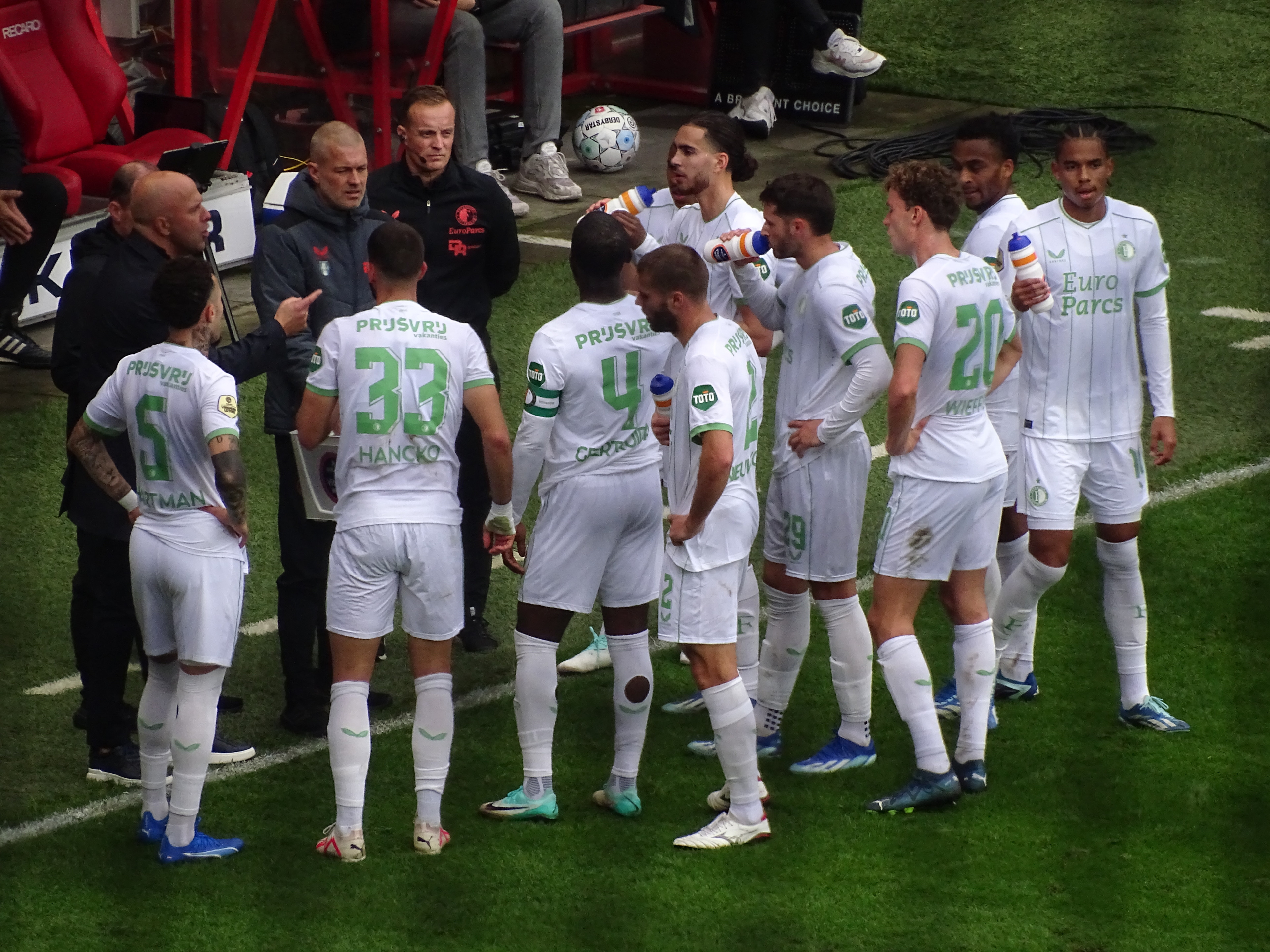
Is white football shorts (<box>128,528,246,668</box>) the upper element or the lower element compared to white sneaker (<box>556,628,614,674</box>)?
upper

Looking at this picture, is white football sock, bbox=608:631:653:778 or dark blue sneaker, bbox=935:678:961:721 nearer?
white football sock, bbox=608:631:653:778

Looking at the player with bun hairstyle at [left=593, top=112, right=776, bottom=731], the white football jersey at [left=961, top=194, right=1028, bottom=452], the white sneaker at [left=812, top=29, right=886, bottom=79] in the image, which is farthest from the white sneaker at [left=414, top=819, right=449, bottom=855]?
the white sneaker at [left=812, top=29, right=886, bottom=79]

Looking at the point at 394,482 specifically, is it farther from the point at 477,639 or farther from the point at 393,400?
the point at 477,639

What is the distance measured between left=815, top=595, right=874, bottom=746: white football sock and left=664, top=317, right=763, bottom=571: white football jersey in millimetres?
405

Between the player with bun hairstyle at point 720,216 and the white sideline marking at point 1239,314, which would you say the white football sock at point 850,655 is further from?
the white sideline marking at point 1239,314

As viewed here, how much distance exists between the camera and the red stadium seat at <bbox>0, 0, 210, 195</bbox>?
9062 millimetres

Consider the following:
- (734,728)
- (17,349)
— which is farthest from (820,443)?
(17,349)

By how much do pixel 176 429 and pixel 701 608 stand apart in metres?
1.43

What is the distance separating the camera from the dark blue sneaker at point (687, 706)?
5.71 m

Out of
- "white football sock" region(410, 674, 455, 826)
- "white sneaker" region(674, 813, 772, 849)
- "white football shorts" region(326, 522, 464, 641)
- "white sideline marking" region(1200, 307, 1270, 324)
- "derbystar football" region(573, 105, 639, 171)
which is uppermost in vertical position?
"derbystar football" region(573, 105, 639, 171)

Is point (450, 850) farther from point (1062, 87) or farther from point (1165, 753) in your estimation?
point (1062, 87)

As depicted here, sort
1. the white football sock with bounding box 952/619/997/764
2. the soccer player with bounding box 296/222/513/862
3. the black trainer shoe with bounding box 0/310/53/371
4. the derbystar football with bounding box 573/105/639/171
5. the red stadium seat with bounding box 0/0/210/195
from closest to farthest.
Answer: the soccer player with bounding box 296/222/513/862 → the white football sock with bounding box 952/619/997/764 → the black trainer shoe with bounding box 0/310/53/371 → the red stadium seat with bounding box 0/0/210/195 → the derbystar football with bounding box 573/105/639/171

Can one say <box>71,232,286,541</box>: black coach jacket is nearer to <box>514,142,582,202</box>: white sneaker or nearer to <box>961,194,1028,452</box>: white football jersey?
<box>961,194,1028,452</box>: white football jersey

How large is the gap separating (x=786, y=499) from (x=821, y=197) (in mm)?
861
